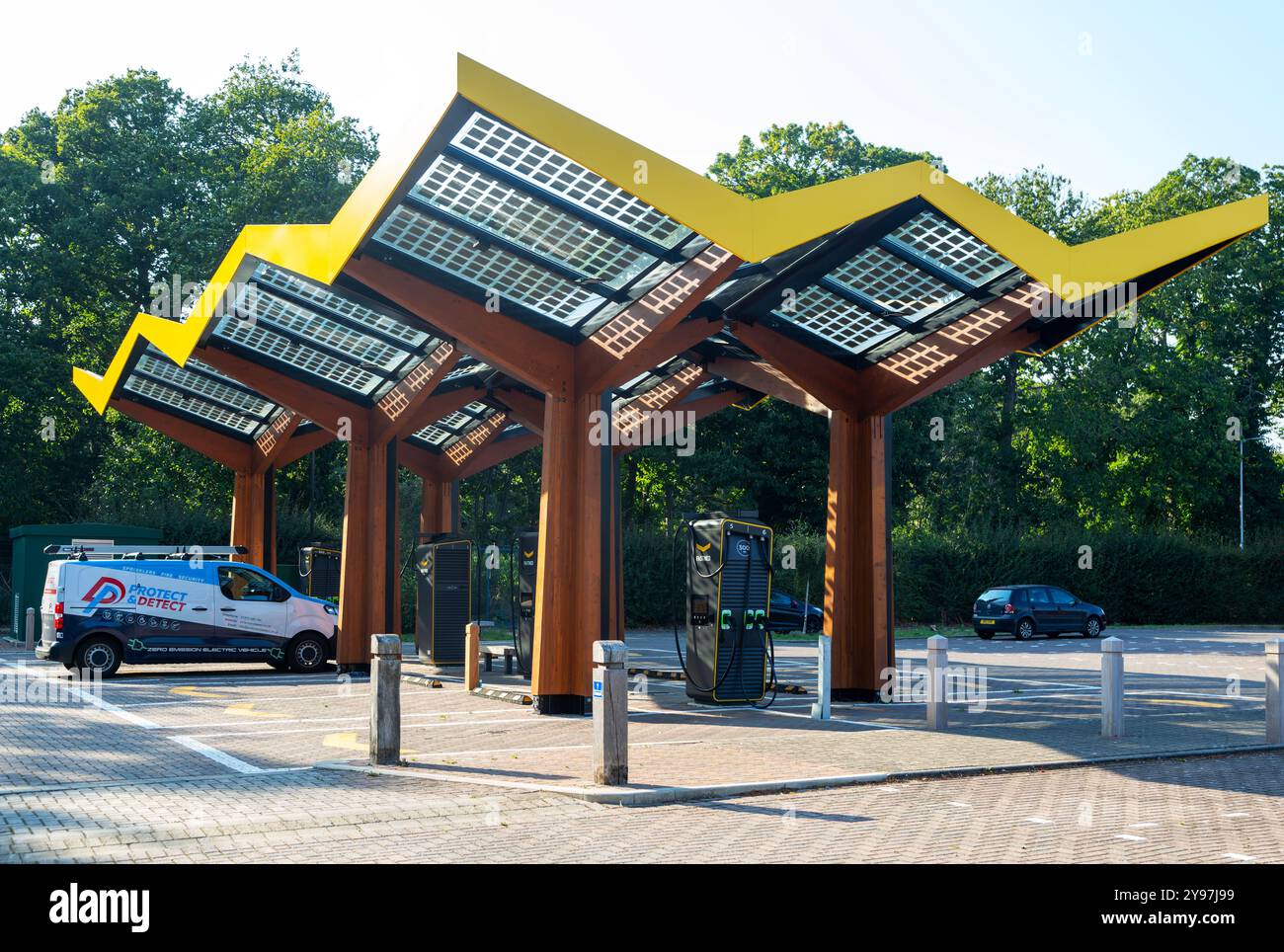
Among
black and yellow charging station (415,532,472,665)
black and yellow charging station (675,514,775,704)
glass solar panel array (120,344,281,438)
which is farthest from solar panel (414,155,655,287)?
glass solar panel array (120,344,281,438)

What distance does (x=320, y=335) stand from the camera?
64.0 ft

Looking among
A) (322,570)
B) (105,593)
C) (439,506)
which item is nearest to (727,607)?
(105,593)

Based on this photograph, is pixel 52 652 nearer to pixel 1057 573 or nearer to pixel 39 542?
pixel 39 542

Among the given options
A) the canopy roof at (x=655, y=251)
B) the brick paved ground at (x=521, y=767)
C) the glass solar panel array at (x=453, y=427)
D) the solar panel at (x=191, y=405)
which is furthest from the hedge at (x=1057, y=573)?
the canopy roof at (x=655, y=251)

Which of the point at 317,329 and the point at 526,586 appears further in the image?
the point at 526,586

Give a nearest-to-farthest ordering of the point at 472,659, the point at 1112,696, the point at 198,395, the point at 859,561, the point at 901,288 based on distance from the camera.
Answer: the point at 1112,696
the point at 901,288
the point at 859,561
the point at 472,659
the point at 198,395

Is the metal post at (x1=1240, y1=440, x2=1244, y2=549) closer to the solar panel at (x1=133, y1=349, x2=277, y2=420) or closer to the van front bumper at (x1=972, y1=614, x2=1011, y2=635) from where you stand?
the van front bumper at (x1=972, y1=614, x2=1011, y2=635)

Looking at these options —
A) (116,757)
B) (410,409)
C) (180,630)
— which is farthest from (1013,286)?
(180,630)

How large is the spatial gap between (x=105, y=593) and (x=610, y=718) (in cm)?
1294

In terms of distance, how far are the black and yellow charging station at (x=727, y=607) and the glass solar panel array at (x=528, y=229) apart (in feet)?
10.2

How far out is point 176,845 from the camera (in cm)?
738

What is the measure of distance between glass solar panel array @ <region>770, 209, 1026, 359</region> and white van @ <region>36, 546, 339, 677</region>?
1017cm

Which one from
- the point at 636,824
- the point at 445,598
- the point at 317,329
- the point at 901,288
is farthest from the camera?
the point at 445,598
